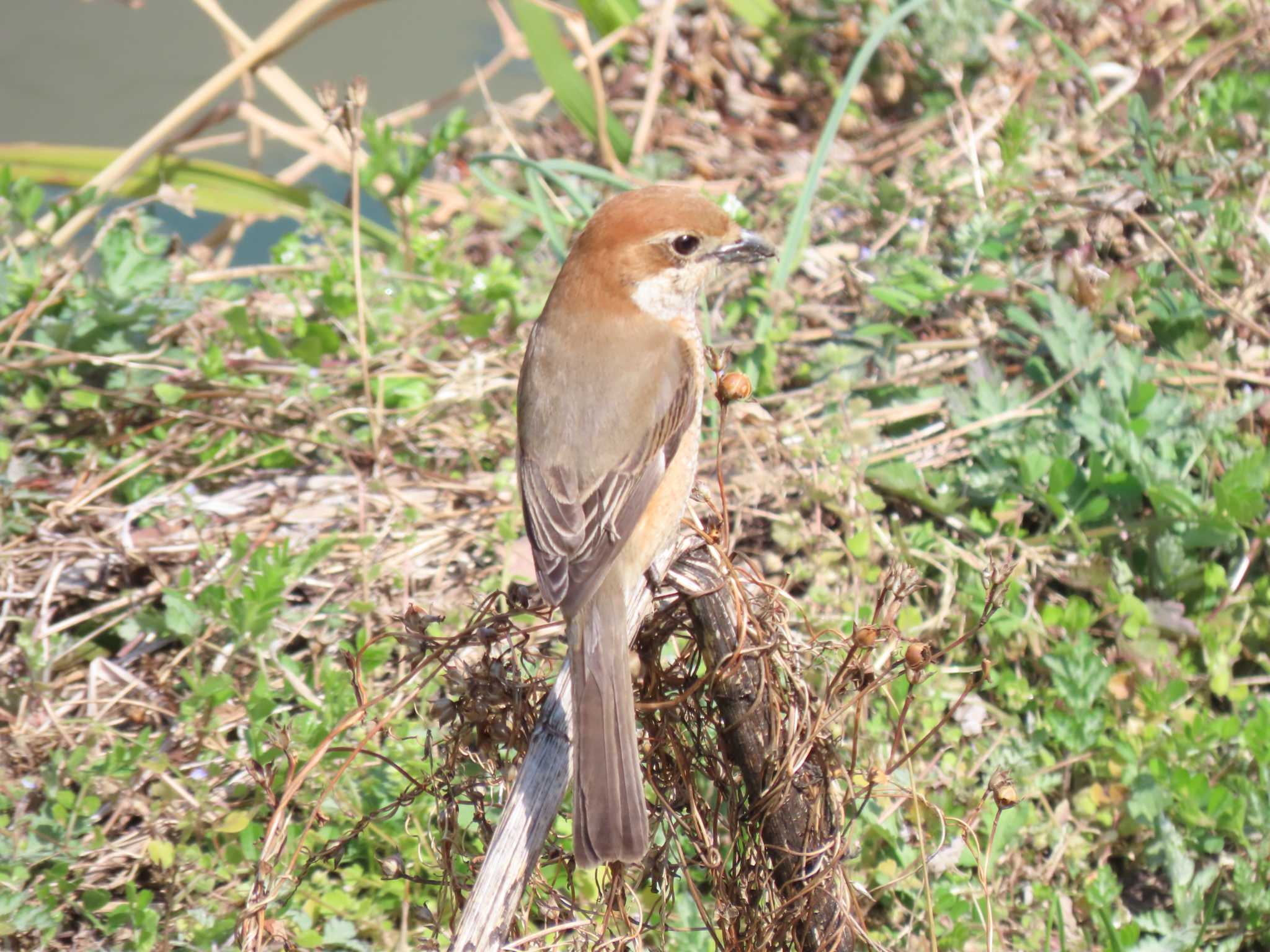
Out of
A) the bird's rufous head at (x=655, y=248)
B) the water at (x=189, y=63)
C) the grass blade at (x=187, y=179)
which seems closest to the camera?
the bird's rufous head at (x=655, y=248)

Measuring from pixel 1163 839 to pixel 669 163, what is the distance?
143 inches

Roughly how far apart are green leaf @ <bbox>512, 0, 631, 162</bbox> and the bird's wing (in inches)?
120

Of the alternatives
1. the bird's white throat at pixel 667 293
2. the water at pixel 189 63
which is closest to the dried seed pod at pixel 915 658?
the bird's white throat at pixel 667 293

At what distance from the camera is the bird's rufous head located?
304 centimetres

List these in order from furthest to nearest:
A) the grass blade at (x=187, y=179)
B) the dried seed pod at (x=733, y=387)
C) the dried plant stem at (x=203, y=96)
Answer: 1. the grass blade at (x=187, y=179)
2. the dried plant stem at (x=203, y=96)
3. the dried seed pod at (x=733, y=387)

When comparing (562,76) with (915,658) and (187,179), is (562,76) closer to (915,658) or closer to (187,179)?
A: (187,179)

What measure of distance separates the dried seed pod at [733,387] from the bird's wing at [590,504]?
46 cm

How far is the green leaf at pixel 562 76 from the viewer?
5.59 metres

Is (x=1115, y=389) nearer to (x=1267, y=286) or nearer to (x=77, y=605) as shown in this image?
(x=1267, y=286)

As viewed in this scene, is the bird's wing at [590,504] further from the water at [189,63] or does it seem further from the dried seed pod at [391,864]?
the water at [189,63]

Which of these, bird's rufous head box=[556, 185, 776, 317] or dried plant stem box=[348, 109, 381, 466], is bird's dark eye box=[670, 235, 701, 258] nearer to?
bird's rufous head box=[556, 185, 776, 317]

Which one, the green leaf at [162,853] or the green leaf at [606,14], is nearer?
the green leaf at [162,853]

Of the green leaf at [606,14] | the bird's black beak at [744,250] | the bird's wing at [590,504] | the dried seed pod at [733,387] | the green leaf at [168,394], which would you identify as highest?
the green leaf at [606,14]

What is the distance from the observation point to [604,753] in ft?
6.86
